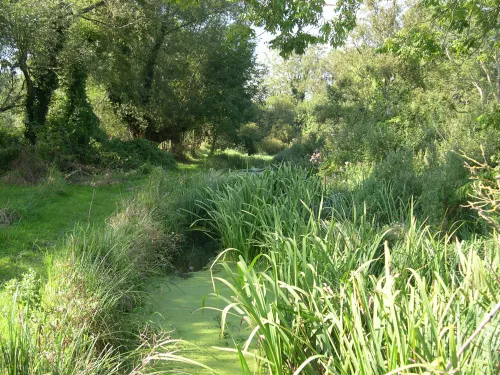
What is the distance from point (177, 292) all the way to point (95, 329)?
1.25 meters

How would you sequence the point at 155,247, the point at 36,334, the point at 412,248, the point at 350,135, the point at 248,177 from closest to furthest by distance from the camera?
the point at 36,334 → the point at 412,248 → the point at 155,247 → the point at 248,177 → the point at 350,135

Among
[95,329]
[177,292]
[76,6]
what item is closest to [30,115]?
[76,6]

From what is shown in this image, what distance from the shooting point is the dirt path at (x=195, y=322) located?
2869mm

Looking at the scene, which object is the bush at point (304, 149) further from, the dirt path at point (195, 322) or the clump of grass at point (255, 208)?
the dirt path at point (195, 322)

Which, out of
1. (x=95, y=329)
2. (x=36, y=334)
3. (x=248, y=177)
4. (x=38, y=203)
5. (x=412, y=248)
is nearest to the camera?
(x=36, y=334)

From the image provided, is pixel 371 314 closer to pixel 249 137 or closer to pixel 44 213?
pixel 44 213

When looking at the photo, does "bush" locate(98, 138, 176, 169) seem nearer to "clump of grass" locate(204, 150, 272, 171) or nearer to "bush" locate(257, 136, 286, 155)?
"clump of grass" locate(204, 150, 272, 171)

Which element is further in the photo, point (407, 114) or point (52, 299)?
point (407, 114)

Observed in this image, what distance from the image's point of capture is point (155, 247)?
4840 millimetres

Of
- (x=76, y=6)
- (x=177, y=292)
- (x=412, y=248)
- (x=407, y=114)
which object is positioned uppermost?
(x=76, y=6)

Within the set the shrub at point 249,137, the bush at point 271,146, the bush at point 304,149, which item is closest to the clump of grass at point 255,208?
the bush at point 304,149

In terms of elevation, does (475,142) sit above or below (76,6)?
below

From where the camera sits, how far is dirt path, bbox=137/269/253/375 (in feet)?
9.41

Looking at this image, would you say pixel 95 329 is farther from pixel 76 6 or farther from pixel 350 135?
pixel 76 6
